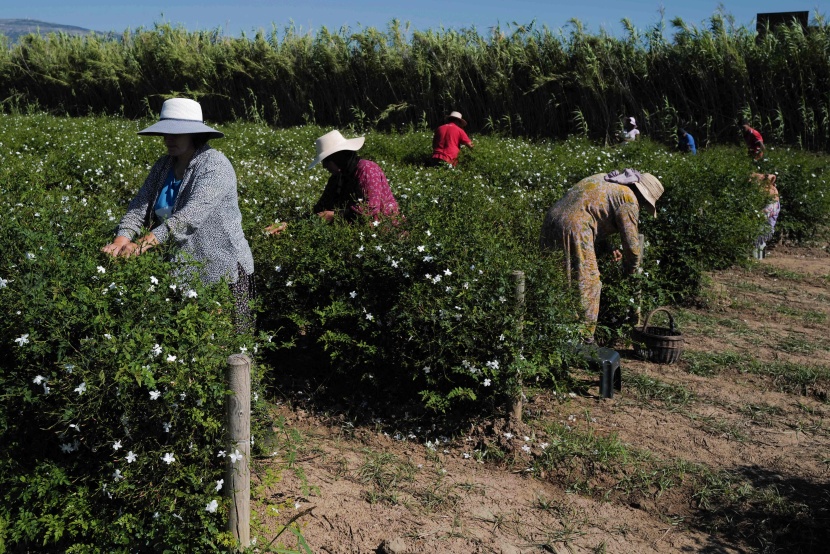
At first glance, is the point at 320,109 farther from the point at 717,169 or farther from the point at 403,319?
the point at 403,319

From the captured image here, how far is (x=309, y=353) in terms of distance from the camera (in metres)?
5.30

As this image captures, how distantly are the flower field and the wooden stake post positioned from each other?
0.07 m

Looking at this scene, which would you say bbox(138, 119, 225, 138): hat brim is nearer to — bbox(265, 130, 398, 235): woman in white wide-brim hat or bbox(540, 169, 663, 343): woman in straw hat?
bbox(265, 130, 398, 235): woman in white wide-brim hat

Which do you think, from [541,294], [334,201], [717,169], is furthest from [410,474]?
[717,169]

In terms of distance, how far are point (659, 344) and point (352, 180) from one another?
2.67 metres

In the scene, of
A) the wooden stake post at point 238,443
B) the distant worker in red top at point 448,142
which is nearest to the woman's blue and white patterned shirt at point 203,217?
the wooden stake post at point 238,443

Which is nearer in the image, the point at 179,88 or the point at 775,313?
the point at 775,313

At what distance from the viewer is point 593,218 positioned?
5648 millimetres

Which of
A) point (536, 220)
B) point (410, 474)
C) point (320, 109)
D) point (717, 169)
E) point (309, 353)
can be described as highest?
point (320, 109)

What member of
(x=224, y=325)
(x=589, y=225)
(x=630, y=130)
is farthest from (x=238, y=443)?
(x=630, y=130)

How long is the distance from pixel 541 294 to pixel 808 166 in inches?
360

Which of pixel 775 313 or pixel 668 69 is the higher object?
pixel 668 69

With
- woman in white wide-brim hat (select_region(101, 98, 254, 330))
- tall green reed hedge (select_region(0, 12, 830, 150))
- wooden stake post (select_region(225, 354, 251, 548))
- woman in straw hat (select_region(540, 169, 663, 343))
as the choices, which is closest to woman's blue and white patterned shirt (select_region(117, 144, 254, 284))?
woman in white wide-brim hat (select_region(101, 98, 254, 330))

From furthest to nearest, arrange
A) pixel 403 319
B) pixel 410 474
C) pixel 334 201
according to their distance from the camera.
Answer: pixel 334 201 → pixel 403 319 → pixel 410 474
